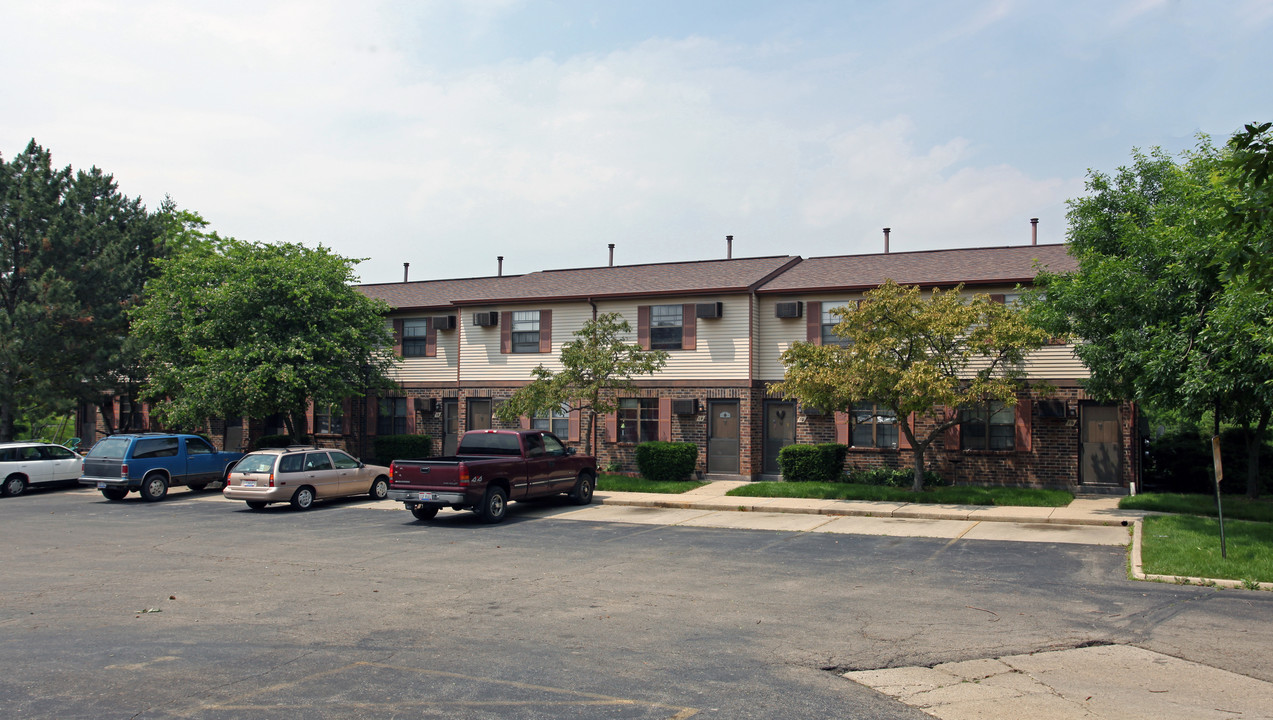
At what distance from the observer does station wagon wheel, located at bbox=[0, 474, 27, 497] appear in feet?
79.8

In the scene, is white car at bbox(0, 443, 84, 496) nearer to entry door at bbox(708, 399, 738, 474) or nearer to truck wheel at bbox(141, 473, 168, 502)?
truck wheel at bbox(141, 473, 168, 502)

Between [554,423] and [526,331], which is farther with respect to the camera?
[526,331]

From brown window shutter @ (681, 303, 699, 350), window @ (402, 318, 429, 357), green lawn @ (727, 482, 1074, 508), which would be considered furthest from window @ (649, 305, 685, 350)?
window @ (402, 318, 429, 357)

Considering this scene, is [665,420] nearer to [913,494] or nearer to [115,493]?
[913,494]

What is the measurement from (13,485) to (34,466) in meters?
0.73

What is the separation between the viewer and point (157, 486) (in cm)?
2239

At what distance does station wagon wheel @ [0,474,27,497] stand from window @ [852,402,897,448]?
Answer: 23.5m

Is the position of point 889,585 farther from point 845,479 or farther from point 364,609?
point 845,479

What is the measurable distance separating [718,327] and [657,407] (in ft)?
10.0

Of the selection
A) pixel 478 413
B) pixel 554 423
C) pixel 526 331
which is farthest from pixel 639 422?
pixel 478 413

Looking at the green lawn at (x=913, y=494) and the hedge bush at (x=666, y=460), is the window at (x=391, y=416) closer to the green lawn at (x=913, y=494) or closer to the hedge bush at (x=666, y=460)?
the hedge bush at (x=666, y=460)

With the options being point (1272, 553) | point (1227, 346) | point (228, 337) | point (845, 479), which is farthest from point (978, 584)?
point (228, 337)

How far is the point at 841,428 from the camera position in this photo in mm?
24219

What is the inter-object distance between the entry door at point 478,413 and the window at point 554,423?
1.84m
